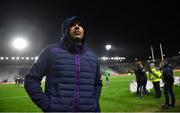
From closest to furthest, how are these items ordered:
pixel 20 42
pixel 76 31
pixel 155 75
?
pixel 76 31 < pixel 155 75 < pixel 20 42

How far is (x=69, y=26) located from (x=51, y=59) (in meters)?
0.51

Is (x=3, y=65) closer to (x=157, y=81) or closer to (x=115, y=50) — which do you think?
(x=115, y=50)

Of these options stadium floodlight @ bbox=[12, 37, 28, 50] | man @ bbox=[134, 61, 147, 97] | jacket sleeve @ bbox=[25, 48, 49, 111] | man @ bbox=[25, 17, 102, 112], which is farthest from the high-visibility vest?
stadium floodlight @ bbox=[12, 37, 28, 50]

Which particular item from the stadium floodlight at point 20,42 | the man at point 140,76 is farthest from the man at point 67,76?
the stadium floodlight at point 20,42

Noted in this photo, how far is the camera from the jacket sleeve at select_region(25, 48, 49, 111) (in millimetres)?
3023

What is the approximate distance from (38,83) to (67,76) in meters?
0.37

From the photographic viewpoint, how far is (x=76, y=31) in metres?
3.42

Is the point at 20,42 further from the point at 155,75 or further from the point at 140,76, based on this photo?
the point at 155,75

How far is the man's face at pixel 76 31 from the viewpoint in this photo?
338 cm

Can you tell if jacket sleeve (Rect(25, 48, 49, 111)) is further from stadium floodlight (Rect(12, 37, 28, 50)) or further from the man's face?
stadium floodlight (Rect(12, 37, 28, 50))

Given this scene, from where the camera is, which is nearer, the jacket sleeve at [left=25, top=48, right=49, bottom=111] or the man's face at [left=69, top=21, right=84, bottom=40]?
the jacket sleeve at [left=25, top=48, right=49, bottom=111]

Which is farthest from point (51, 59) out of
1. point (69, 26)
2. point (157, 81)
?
point (157, 81)

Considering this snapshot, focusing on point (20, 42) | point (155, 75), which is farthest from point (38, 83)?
point (20, 42)

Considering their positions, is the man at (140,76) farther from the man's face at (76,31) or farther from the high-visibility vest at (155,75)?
the man's face at (76,31)
